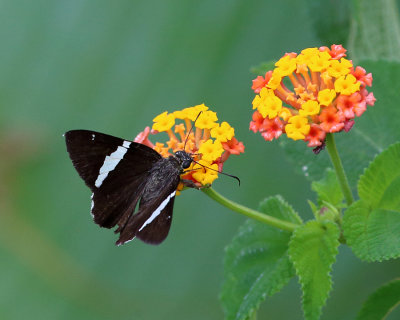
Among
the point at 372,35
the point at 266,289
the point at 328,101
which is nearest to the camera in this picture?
the point at 328,101

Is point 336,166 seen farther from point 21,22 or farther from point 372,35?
point 21,22

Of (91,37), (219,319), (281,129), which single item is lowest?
(219,319)

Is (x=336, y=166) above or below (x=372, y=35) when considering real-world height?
below

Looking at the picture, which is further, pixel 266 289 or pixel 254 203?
pixel 254 203

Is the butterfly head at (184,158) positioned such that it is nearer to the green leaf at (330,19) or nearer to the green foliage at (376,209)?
the green foliage at (376,209)

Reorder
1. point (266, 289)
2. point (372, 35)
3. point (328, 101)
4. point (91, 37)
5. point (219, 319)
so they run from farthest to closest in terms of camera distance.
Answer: point (91, 37)
point (219, 319)
point (372, 35)
point (266, 289)
point (328, 101)

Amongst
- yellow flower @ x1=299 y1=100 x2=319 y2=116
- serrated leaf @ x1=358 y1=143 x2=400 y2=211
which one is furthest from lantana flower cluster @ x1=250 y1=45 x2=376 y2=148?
serrated leaf @ x1=358 y1=143 x2=400 y2=211

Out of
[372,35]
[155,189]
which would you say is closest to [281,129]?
[155,189]
